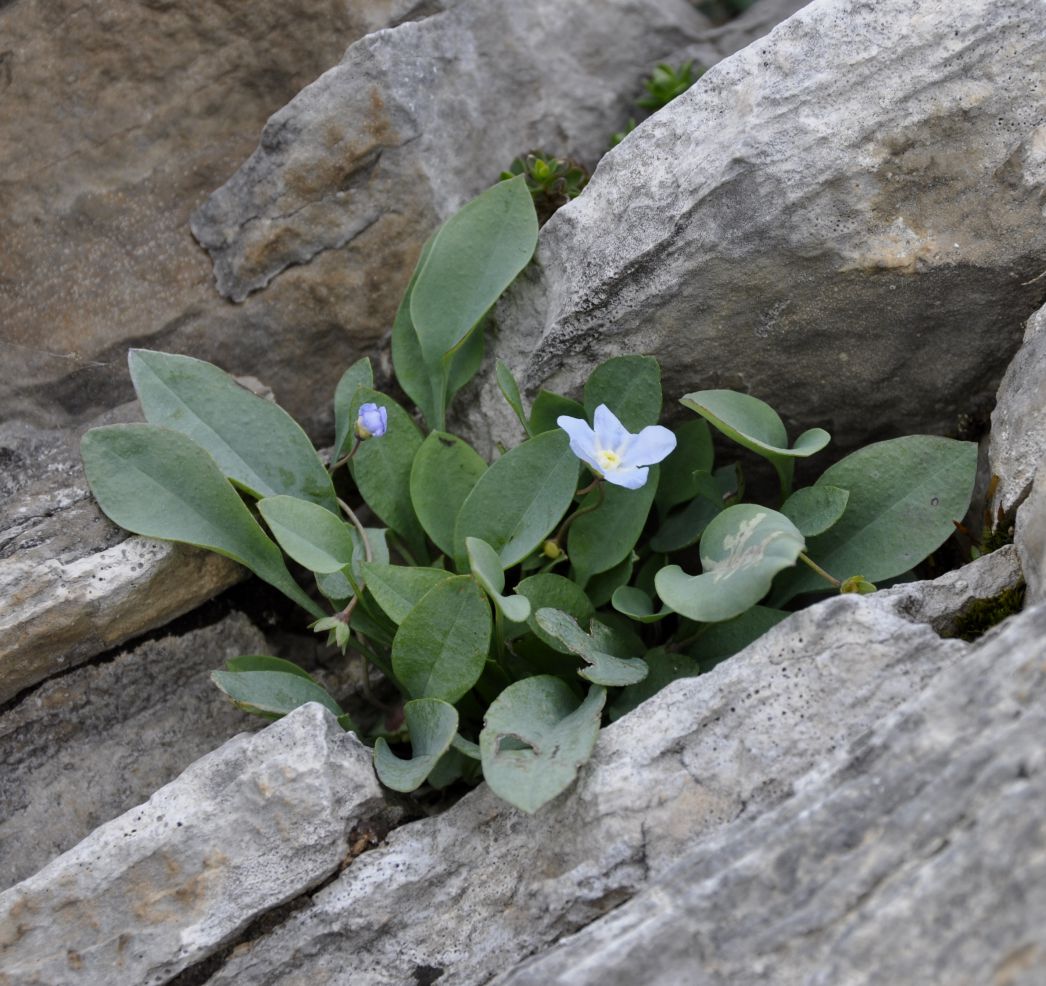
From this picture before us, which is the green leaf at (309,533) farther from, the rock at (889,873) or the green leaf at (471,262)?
the rock at (889,873)

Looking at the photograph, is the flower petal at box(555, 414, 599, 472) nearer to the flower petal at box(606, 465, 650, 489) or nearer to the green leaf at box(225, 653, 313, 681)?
the flower petal at box(606, 465, 650, 489)

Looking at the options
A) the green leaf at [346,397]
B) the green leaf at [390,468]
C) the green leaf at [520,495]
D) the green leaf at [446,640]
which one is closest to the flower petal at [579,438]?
the green leaf at [520,495]

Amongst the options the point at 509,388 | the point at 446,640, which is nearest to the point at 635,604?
the point at 446,640

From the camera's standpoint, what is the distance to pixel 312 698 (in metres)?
1.99

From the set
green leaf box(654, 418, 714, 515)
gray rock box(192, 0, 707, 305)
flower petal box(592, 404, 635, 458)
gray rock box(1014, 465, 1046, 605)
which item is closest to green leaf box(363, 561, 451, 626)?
flower petal box(592, 404, 635, 458)

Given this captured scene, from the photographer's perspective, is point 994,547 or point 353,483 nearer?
point 994,547

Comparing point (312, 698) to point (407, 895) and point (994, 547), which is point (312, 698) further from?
point (994, 547)

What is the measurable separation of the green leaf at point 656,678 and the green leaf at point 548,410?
509 millimetres

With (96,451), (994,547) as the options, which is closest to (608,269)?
(994,547)

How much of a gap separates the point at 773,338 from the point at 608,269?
36 cm

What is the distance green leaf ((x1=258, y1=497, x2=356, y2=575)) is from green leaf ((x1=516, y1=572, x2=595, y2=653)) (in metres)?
0.35

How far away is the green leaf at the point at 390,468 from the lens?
2229 mm

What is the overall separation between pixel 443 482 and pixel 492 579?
1.24 ft

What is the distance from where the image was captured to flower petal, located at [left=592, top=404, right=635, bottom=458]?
197 cm
